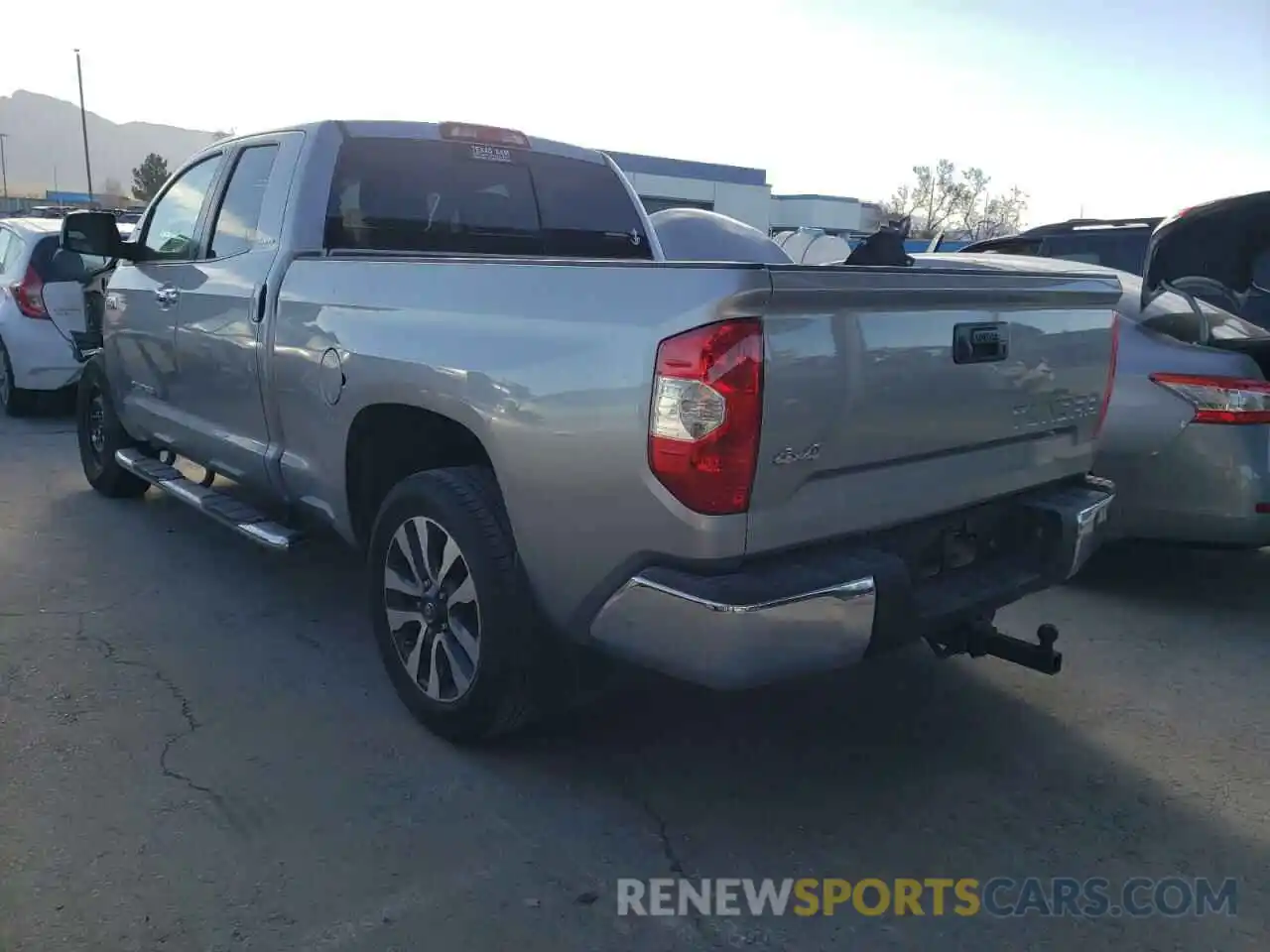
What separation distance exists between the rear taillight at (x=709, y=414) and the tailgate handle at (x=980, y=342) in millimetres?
789

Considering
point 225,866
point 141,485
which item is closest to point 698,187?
point 141,485

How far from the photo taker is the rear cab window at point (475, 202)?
4.40m

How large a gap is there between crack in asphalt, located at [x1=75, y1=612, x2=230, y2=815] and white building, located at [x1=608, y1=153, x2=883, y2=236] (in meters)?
45.3

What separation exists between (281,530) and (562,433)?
1877 millimetres

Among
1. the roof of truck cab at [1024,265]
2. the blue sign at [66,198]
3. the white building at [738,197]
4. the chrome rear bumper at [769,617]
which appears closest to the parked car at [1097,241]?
the roof of truck cab at [1024,265]

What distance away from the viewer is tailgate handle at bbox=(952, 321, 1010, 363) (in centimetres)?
301

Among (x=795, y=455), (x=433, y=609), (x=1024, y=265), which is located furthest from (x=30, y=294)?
(x=795, y=455)

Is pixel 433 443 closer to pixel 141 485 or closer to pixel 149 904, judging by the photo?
pixel 149 904

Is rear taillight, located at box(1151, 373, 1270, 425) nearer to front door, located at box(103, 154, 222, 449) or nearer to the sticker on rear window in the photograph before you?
the sticker on rear window

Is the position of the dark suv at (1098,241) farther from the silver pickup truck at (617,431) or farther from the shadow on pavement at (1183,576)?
the silver pickup truck at (617,431)

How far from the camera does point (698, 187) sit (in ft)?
183

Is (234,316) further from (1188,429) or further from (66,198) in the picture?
(66,198)

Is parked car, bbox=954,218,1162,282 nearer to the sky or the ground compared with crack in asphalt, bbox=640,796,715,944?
nearer to the sky

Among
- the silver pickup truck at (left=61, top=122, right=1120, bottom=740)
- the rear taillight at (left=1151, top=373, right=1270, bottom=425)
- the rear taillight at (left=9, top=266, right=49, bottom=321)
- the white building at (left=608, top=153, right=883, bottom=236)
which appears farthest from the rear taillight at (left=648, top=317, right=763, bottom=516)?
the white building at (left=608, top=153, right=883, bottom=236)
